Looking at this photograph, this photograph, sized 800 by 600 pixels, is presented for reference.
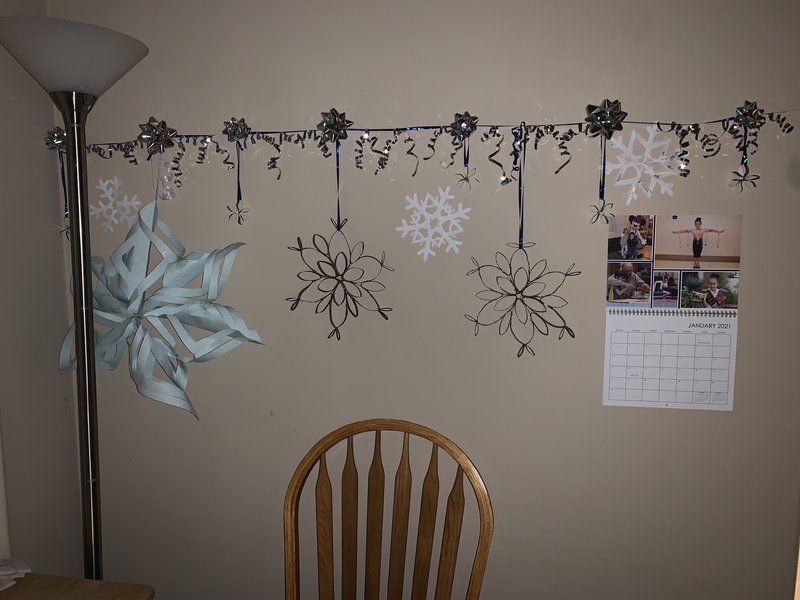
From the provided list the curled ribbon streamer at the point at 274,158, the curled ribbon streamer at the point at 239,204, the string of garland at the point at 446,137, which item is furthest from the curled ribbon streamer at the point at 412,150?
the curled ribbon streamer at the point at 239,204

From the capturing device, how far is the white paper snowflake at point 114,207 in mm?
1623

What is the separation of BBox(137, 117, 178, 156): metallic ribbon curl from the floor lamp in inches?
9.6

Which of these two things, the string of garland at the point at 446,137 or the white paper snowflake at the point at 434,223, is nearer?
the string of garland at the point at 446,137

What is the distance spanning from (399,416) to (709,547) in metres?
0.90

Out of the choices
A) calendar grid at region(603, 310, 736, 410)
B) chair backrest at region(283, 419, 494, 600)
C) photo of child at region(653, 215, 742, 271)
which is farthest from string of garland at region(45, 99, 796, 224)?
chair backrest at region(283, 419, 494, 600)

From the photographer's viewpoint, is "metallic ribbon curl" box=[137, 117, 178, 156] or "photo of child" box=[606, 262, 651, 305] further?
"metallic ribbon curl" box=[137, 117, 178, 156]

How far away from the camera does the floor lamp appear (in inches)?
46.3

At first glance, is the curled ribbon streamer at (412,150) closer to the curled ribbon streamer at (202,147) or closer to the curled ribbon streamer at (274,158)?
the curled ribbon streamer at (274,158)

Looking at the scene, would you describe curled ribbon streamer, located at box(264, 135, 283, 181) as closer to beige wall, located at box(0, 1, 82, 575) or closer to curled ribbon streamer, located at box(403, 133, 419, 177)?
curled ribbon streamer, located at box(403, 133, 419, 177)

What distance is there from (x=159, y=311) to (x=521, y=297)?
3.38 feet

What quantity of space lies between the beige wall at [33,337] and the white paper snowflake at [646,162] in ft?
5.12

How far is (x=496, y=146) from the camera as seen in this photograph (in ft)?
4.80

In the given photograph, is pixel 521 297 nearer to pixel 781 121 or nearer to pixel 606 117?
pixel 606 117

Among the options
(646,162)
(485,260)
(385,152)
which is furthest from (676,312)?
(385,152)
